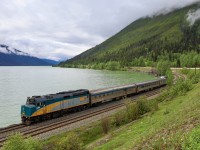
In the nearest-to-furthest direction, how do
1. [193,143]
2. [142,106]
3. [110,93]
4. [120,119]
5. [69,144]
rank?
1. [193,143]
2. [69,144]
3. [120,119]
4. [142,106]
5. [110,93]

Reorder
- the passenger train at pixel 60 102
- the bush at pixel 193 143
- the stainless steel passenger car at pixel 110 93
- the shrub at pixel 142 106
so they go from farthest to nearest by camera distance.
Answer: the stainless steel passenger car at pixel 110 93, the passenger train at pixel 60 102, the shrub at pixel 142 106, the bush at pixel 193 143

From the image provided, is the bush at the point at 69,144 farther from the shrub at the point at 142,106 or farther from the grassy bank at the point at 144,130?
the shrub at the point at 142,106

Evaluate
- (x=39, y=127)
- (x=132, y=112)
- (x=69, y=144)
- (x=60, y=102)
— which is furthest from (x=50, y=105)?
(x=69, y=144)

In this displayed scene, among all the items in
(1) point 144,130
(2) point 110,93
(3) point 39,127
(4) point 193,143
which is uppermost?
(4) point 193,143

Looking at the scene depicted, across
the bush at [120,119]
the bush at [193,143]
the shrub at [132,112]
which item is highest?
the bush at [193,143]

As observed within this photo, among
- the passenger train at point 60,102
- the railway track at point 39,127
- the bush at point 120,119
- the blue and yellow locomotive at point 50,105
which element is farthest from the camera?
the passenger train at point 60,102

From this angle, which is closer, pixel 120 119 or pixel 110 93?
pixel 120 119

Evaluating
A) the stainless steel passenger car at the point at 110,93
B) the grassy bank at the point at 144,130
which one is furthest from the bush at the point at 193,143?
the stainless steel passenger car at the point at 110,93

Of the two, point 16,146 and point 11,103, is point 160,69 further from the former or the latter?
point 16,146

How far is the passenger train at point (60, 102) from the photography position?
36.1 m

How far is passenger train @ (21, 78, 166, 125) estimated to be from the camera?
118 feet

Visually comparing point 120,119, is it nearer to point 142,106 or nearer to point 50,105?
point 142,106

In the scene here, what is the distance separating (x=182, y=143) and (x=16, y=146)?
490 inches

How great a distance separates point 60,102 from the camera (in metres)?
40.2
